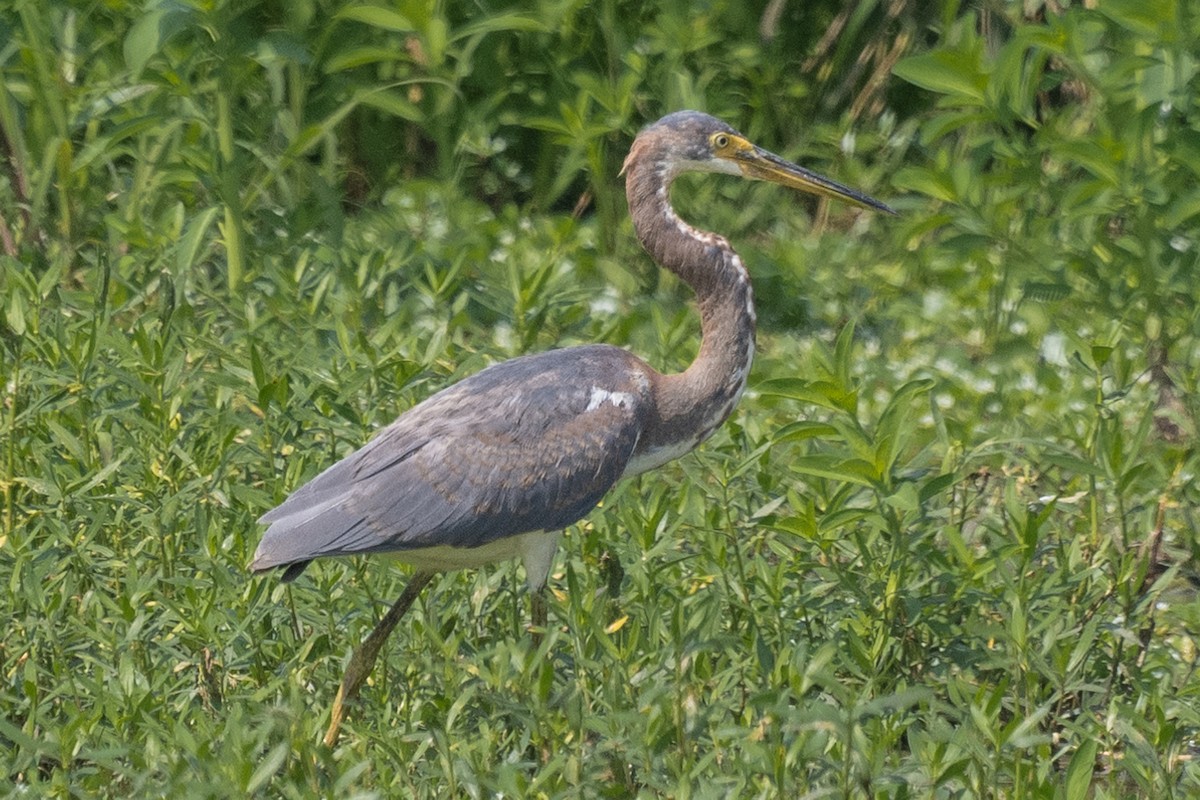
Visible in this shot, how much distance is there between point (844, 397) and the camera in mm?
3793

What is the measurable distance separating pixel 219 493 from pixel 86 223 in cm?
219

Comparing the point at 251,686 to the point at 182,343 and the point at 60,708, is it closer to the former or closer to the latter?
the point at 60,708

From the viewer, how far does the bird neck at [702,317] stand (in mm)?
4289

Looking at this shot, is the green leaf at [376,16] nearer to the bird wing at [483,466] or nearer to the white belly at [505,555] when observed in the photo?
the bird wing at [483,466]

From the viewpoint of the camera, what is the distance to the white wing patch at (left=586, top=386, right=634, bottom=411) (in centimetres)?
412

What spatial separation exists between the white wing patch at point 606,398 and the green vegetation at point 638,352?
9.0 inches

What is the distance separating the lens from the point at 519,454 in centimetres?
406

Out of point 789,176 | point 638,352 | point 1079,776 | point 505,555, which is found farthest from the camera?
point 638,352

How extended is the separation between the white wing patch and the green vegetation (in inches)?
9.0

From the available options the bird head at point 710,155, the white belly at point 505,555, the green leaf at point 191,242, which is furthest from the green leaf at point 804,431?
the green leaf at point 191,242

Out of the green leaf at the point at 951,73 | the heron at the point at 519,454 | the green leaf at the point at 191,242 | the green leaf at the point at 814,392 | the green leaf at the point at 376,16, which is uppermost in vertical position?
the green leaf at the point at 814,392

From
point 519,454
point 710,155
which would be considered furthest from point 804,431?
point 710,155

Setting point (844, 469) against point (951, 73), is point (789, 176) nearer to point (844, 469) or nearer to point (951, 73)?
point (951, 73)

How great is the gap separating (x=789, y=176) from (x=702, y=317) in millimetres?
605
